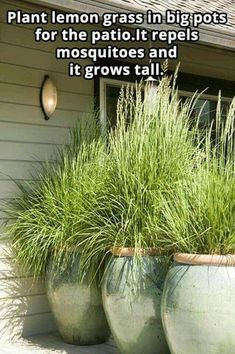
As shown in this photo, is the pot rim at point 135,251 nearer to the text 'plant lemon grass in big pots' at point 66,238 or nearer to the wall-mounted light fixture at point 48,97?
the text 'plant lemon grass in big pots' at point 66,238

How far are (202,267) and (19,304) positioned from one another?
1985 millimetres

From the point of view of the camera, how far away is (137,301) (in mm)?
3732

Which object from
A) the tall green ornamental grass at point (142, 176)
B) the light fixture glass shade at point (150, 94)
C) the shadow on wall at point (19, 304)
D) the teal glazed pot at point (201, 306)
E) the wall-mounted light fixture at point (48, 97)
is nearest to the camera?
the teal glazed pot at point (201, 306)

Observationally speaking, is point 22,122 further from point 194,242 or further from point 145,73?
point 194,242

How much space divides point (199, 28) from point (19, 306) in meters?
2.64

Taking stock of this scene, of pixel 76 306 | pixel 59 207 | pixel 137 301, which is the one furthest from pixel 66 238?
pixel 137 301

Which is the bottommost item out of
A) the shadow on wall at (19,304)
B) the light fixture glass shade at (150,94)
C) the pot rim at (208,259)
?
the shadow on wall at (19,304)

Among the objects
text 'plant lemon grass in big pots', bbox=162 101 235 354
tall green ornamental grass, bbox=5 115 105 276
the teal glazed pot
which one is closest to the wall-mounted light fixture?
tall green ornamental grass, bbox=5 115 105 276

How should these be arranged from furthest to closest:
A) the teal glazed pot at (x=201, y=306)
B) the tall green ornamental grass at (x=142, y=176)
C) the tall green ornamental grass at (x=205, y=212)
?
the tall green ornamental grass at (x=142, y=176) → the tall green ornamental grass at (x=205, y=212) → the teal glazed pot at (x=201, y=306)

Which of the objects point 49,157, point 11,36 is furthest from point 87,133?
point 11,36

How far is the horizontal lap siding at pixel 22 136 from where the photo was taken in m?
4.72

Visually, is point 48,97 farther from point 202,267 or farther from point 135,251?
point 202,267

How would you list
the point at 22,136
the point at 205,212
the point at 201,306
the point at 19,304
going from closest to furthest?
the point at 201,306, the point at 205,212, the point at 19,304, the point at 22,136

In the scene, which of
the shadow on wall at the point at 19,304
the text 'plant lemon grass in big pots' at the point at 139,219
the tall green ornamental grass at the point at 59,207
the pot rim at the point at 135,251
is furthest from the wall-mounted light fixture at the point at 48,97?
the pot rim at the point at 135,251
